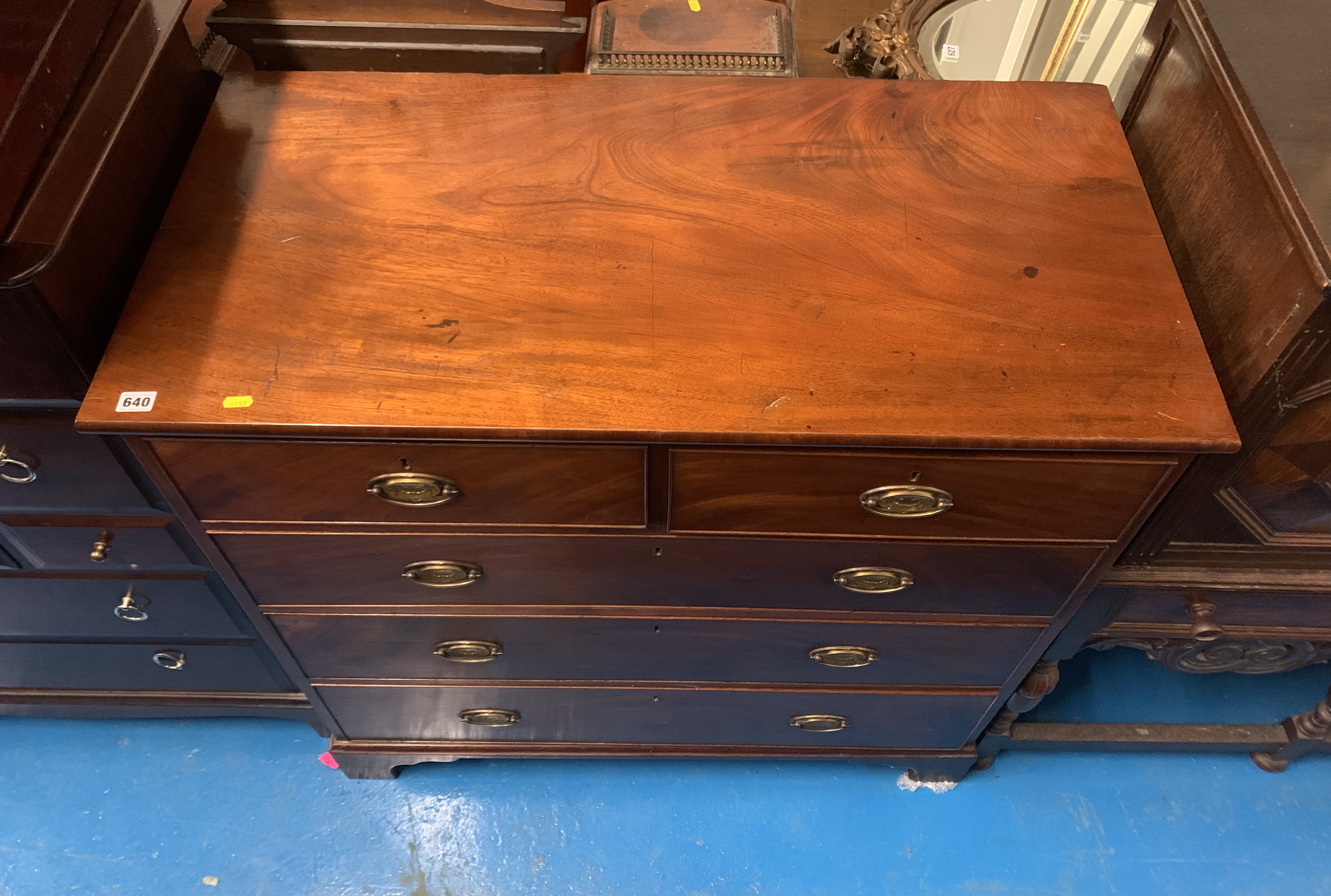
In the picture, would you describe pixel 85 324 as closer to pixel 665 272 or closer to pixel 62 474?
pixel 62 474

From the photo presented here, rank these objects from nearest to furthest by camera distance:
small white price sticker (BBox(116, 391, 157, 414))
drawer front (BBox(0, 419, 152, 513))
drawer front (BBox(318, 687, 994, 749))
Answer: small white price sticker (BBox(116, 391, 157, 414)), drawer front (BBox(0, 419, 152, 513)), drawer front (BBox(318, 687, 994, 749))

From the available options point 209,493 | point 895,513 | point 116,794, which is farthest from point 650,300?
point 116,794

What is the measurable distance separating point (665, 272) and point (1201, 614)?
3.09 ft

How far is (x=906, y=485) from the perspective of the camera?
35.1 inches

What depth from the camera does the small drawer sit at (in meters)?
1.22

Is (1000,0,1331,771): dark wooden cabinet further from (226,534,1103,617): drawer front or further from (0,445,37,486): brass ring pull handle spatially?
(0,445,37,486): brass ring pull handle

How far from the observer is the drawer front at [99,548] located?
3.56 ft

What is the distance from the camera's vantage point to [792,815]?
155 cm

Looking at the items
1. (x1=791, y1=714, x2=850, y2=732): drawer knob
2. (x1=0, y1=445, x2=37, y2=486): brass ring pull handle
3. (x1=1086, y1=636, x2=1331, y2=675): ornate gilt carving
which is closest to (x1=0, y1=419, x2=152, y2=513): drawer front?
(x1=0, y1=445, x2=37, y2=486): brass ring pull handle

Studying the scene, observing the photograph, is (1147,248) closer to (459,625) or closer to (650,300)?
(650,300)

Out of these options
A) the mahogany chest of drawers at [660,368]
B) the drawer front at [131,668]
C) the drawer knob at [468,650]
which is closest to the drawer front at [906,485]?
the mahogany chest of drawers at [660,368]

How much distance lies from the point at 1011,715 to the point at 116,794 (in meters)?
1.62

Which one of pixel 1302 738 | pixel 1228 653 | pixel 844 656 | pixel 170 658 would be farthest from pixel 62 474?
pixel 1302 738

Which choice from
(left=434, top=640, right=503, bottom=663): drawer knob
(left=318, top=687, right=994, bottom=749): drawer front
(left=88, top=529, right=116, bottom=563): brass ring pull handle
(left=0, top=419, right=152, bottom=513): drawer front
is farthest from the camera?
(left=318, top=687, right=994, bottom=749): drawer front
